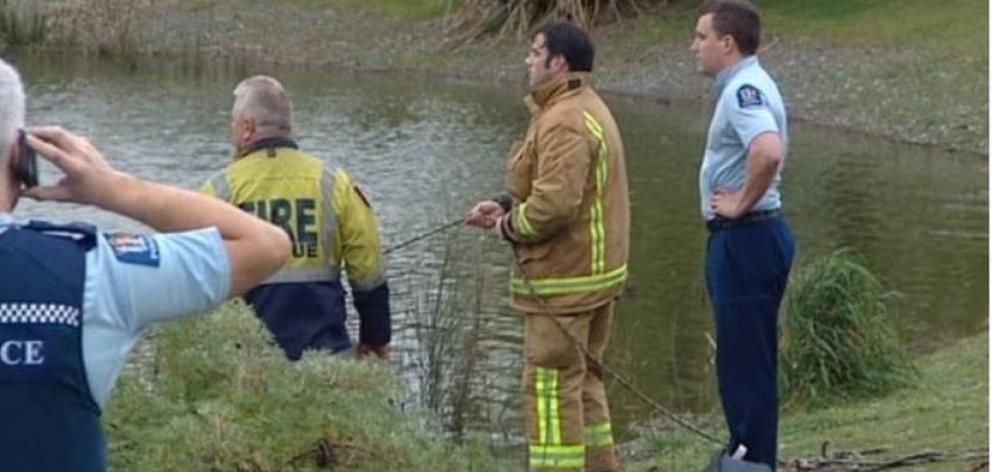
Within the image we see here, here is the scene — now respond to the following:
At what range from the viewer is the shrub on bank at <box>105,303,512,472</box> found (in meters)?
5.53

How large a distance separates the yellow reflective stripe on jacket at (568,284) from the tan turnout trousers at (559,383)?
9 centimetres

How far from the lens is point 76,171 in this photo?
3.34m

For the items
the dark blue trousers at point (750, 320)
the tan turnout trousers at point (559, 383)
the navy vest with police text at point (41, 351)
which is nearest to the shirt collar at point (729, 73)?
the dark blue trousers at point (750, 320)

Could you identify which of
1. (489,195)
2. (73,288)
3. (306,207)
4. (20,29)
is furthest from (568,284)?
(20,29)

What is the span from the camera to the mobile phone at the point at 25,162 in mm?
3217

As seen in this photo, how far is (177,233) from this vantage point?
3.38 meters

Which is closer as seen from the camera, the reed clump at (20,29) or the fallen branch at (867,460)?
the fallen branch at (867,460)

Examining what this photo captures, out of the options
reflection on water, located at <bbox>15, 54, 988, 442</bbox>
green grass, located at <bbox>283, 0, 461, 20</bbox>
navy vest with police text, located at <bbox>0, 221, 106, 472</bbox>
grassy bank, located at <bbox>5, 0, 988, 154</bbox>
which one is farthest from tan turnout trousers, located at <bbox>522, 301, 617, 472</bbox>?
green grass, located at <bbox>283, 0, 461, 20</bbox>

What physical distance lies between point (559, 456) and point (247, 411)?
220 centimetres

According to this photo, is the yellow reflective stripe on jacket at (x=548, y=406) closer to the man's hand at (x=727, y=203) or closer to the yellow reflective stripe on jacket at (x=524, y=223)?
the yellow reflective stripe on jacket at (x=524, y=223)

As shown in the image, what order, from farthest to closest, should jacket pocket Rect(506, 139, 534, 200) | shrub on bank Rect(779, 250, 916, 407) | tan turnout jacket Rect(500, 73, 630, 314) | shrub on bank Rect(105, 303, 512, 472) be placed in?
shrub on bank Rect(779, 250, 916, 407) → jacket pocket Rect(506, 139, 534, 200) → tan turnout jacket Rect(500, 73, 630, 314) → shrub on bank Rect(105, 303, 512, 472)

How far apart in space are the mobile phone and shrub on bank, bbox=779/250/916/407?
7.67 metres

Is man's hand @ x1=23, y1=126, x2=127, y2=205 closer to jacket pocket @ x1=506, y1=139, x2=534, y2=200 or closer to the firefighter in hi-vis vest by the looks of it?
the firefighter in hi-vis vest

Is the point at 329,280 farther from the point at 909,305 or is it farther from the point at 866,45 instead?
the point at 866,45
